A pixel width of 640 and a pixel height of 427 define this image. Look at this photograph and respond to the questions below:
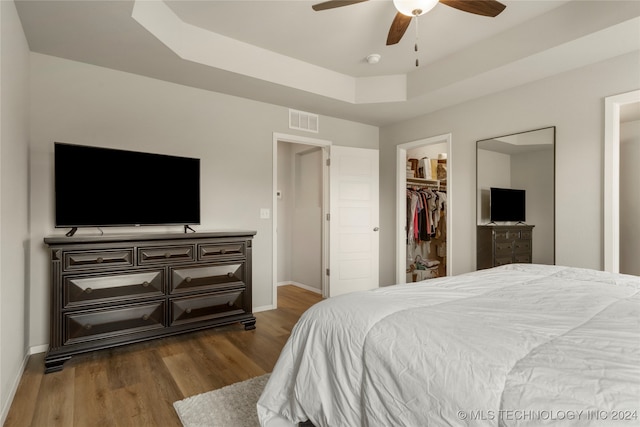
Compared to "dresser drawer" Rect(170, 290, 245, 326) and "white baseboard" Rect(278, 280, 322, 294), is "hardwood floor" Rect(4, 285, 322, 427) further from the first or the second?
"white baseboard" Rect(278, 280, 322, 294)

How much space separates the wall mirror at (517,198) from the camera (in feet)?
10.1

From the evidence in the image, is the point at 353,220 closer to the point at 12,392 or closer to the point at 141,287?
the point at 141,287

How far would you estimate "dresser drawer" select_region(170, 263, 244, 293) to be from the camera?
2.86 meters

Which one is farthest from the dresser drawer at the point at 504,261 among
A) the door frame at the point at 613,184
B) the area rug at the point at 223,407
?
the area rug at the point at 223,407

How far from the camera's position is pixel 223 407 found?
188 centimetres

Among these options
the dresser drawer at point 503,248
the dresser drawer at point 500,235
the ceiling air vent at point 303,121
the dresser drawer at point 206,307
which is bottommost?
the dresser drawer at point 206,307

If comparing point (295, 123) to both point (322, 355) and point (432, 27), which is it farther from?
point (322, 355)

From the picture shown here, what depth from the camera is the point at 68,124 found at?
2.82 metres

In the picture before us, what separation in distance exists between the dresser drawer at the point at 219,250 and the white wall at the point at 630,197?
3.20 metres

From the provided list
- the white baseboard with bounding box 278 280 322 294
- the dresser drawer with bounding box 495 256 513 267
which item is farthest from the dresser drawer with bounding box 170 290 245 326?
the dresser drawer with bounding box 495 256 513 267

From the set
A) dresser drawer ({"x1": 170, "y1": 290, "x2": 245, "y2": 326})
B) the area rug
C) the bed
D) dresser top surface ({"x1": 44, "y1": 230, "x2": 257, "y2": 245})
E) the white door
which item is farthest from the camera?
the white door

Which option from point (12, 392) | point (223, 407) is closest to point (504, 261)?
point (223, 407)

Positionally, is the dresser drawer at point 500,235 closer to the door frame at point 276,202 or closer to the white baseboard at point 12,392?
the door frame at point 276,202

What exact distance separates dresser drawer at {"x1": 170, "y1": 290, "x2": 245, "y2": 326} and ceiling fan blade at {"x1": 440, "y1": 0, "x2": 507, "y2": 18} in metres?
2.78
